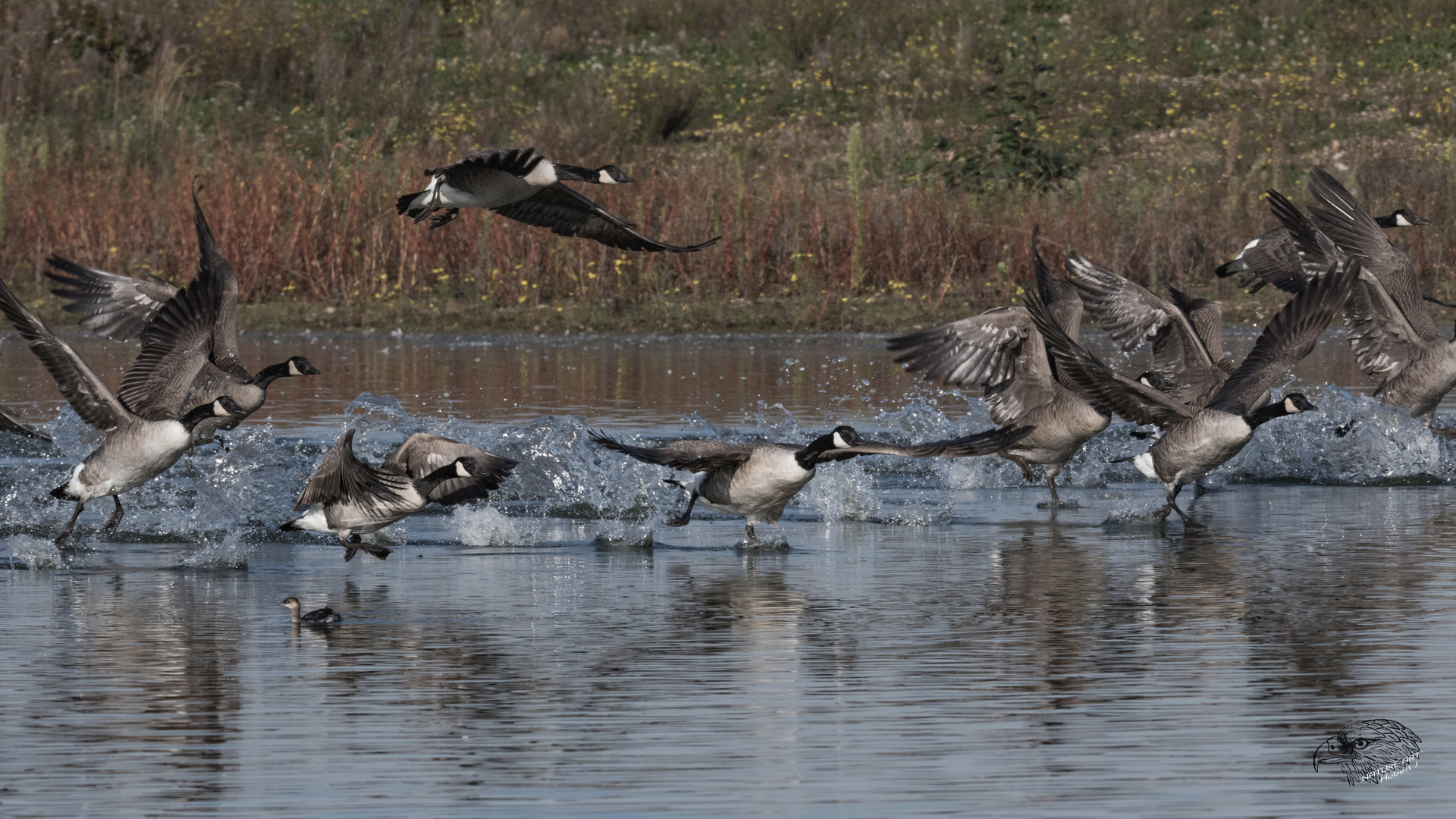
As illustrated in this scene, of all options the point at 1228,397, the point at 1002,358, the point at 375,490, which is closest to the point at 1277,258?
the point at 1002,358

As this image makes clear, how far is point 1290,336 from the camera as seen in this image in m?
10.9

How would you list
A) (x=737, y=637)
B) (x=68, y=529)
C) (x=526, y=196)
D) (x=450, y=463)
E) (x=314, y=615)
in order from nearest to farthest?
(x=737, y=637) < (x=314, y=615) < (x=450, y=463) < (x=68, y=529) < (x=526, y=196)

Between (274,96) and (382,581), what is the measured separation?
2362 cm

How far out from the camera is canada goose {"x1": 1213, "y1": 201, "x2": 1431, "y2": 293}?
1430cm

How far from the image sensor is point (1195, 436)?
10.7 meters

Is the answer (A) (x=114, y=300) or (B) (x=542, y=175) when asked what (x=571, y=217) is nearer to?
(B) (x=542, y=175)

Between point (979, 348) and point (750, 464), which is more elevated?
point (979, 348)

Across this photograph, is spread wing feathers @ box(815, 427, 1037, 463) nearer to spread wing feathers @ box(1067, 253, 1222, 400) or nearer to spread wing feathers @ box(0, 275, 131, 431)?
spread wing feathers @ box(0, 275, 131, 431)

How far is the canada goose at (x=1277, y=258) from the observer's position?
14.3 m

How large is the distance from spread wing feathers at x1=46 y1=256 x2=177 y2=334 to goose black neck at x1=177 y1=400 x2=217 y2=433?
297 centimetres

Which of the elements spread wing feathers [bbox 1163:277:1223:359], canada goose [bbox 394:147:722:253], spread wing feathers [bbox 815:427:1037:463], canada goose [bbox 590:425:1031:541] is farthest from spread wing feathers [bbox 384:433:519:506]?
spread wing feathers [bbox 1163:277:1223:359]

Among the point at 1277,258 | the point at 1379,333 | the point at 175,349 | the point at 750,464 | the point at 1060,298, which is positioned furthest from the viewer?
the point at 1277,258

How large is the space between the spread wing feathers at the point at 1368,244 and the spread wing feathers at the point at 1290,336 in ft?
9.31

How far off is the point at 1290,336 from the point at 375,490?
16.0 ft
